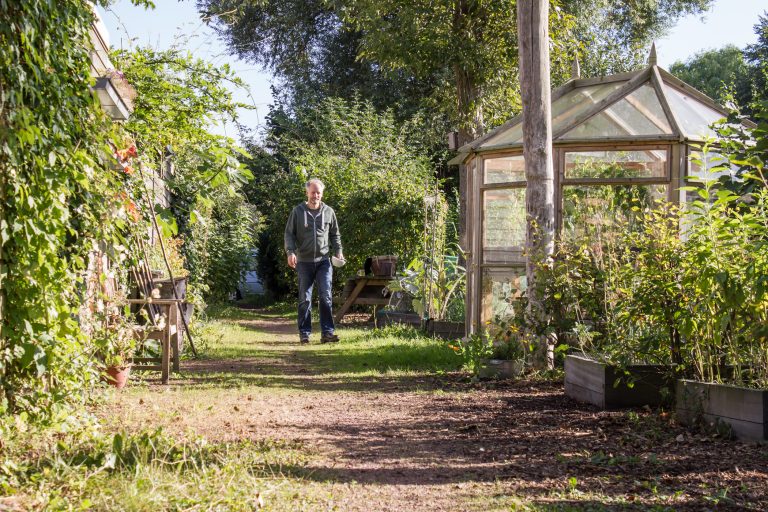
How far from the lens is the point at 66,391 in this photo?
15.9ft

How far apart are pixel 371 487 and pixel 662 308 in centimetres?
271

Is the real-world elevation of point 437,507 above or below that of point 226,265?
below

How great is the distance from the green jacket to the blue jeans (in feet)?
0.35

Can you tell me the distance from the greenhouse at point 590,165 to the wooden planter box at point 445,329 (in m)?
0.66

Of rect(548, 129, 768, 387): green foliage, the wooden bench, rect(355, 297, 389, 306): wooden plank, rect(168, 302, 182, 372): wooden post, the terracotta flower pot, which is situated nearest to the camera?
rect(548, 129, 768, 387): green foliage

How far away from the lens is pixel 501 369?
310 inches


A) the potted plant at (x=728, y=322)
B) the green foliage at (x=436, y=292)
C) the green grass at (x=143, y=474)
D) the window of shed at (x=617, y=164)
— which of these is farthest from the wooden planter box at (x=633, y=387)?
the green foliage at (x=436, y=292)

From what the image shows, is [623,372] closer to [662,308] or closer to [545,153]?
[662,308]

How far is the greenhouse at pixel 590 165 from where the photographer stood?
8664 mm

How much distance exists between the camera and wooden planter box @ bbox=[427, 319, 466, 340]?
10.7 m

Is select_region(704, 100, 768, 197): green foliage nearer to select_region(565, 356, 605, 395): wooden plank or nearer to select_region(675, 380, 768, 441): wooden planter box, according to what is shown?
select_region(675, 380, 768, 441): wooden planter box

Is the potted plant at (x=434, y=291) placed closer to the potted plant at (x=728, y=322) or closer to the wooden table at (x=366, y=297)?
the wooden table at (x=366, y=297)

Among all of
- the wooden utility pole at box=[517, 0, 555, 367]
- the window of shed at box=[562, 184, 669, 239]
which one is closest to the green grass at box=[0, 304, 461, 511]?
the wooden utility pole at box=[517, 0, 555, 367]

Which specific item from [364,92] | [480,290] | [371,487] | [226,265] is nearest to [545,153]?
[480,290]
